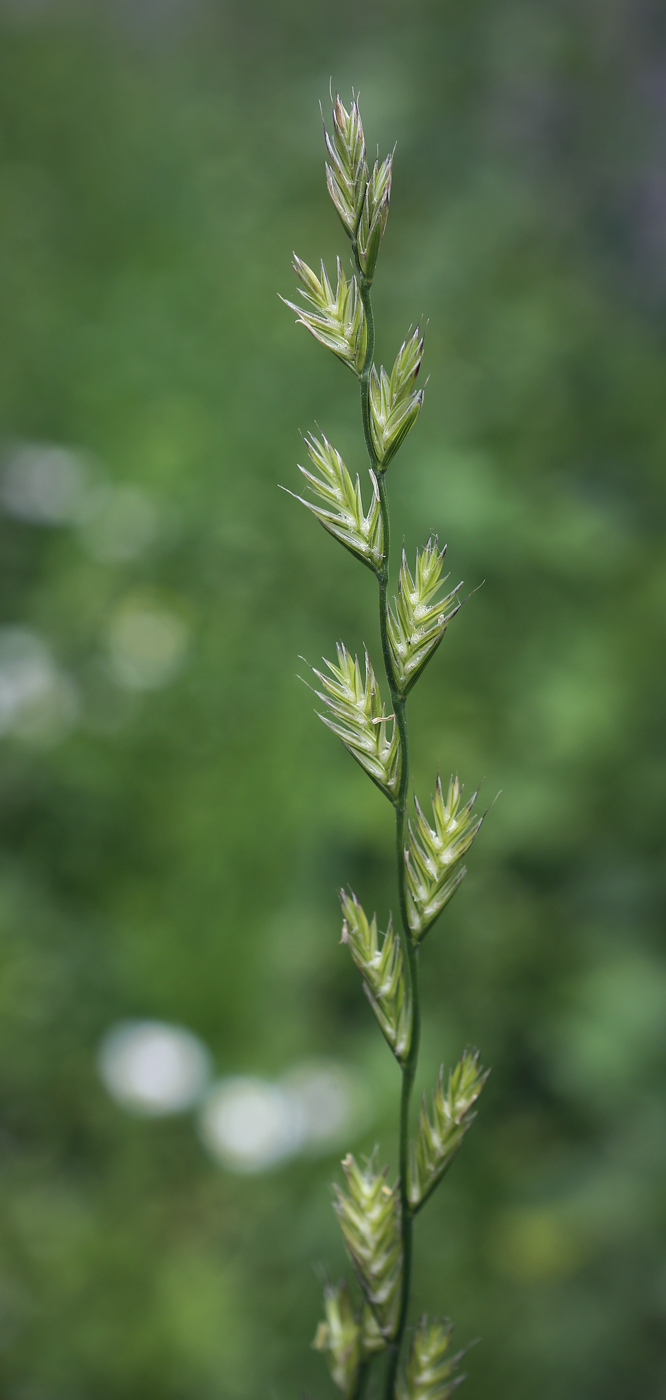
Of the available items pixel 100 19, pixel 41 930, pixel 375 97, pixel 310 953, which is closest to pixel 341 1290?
pixel 310 953

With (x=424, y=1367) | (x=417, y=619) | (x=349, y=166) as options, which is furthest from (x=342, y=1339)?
(x=349, y=166)

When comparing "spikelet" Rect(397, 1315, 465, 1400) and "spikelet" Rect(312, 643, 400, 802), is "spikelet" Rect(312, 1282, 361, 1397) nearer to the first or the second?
"spikelet" Rect(397, 1315, 465, 1400)

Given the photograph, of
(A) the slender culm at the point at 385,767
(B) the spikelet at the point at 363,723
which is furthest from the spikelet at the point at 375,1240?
(B) the spikelet at the point at 363,723

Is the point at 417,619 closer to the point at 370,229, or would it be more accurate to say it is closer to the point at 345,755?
the point at 370,229

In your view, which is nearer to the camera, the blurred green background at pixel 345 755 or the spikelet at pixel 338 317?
the spikelet at pixel 338 317

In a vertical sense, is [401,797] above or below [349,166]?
below

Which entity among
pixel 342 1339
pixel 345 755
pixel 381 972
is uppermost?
pixel 381 972

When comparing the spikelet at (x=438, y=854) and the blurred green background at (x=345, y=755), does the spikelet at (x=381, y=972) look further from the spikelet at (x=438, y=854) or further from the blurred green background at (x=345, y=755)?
the blurred green background at (x=345, y=755)

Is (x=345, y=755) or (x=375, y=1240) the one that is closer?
(x=375, y=1240)
